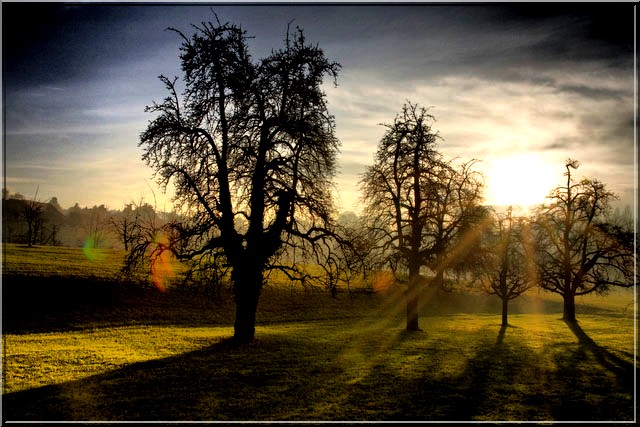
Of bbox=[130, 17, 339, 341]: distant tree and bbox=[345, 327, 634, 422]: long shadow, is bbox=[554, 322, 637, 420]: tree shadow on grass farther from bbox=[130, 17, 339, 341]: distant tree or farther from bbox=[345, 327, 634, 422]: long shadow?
bbox=[130, 17, 339, 341]: distant tree

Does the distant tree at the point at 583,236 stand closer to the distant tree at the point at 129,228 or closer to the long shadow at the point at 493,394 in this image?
the long shadow at the point at 493,394

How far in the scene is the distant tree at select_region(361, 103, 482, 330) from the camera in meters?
23.3

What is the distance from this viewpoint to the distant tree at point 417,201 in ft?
76.5

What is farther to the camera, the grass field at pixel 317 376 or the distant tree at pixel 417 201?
the distant tree at pixel 417 201

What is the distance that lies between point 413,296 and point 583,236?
18319 mm

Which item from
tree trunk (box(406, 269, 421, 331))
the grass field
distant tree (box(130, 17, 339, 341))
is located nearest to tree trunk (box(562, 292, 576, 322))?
the grass field

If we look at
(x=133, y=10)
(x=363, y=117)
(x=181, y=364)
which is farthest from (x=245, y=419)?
(x=133, y=10)

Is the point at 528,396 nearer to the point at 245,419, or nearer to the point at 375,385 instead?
the point at 375,385

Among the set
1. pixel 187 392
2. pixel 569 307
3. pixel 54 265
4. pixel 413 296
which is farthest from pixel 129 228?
pixel 187 392

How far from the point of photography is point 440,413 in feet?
34.4

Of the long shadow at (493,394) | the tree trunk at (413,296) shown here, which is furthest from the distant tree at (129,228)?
the tree trunk at (413,296)

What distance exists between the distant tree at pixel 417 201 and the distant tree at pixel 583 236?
Answer: 13337 millimetres

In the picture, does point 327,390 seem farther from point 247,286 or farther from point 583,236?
point 583,236

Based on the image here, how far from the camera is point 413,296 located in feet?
81.8
